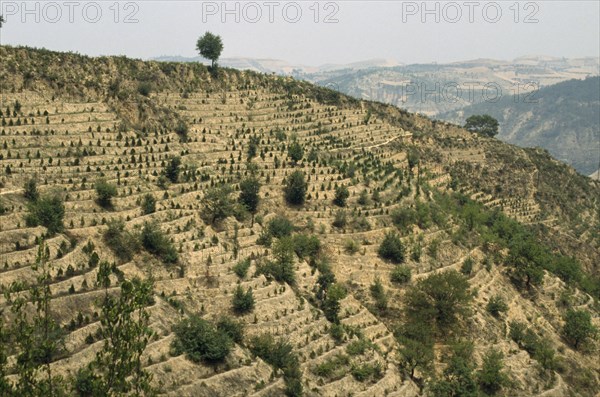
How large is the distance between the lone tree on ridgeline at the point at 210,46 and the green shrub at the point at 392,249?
44202mm

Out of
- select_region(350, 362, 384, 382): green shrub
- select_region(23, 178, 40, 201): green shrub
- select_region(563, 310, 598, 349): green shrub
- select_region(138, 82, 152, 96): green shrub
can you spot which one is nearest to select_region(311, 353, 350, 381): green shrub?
select_region(350, 362, 384, 382): green shrub

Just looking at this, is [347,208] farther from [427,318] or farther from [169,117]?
[169,117]

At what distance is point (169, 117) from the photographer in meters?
66.7

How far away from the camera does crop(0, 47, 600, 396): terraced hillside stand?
37344 mm

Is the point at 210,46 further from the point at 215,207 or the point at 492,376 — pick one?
the point at 492,376

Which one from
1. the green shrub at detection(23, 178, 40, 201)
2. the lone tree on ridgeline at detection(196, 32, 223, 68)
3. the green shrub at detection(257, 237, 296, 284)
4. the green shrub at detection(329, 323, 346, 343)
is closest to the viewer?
the green shrub at detection(329, 323, 346, 343)

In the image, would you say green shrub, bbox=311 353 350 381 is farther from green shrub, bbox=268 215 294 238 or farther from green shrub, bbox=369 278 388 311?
green shrub, bbox=268 215 294 238

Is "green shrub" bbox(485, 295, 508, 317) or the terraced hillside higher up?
the terraced hillside

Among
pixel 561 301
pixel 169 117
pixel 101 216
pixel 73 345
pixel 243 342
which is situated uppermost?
pixel 169 117

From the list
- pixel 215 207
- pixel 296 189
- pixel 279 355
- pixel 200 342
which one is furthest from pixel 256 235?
pixel 200 342

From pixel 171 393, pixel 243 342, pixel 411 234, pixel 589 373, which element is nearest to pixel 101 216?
pixel 243 342

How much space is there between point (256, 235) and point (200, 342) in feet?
55.0

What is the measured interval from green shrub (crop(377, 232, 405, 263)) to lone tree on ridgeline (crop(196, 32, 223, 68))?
44202 mm

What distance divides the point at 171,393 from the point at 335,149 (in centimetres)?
4643
